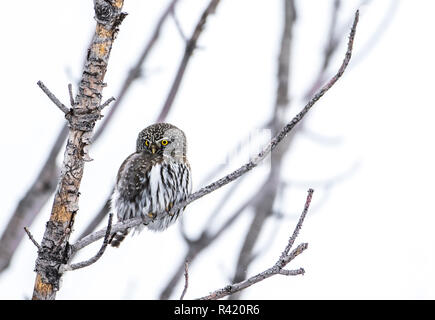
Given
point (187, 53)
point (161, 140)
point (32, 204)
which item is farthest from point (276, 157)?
point (32, 204)

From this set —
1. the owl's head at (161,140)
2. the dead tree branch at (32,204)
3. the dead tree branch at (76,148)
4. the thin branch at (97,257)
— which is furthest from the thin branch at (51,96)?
the owl's head at (161,140)

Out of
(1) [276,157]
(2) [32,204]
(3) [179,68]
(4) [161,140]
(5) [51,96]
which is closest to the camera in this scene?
(5) [51,96]

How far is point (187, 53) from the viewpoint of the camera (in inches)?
179

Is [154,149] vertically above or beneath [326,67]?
beneath

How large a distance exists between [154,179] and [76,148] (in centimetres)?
187

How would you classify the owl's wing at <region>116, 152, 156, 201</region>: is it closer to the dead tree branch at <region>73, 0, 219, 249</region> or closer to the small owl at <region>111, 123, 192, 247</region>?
the small owl at <region>111, 123, 192, 247</region>

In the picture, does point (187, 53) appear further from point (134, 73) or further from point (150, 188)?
point (150, 188)

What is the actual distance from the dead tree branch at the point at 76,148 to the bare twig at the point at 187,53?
5.95 ft

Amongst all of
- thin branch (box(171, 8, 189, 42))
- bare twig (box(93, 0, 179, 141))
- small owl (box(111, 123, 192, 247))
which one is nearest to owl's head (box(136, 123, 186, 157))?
small owl (box(111, 123, 192, 247))

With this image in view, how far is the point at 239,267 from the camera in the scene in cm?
417

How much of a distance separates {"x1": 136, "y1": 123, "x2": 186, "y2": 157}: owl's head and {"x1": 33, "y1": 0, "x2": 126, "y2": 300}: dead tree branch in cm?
195
